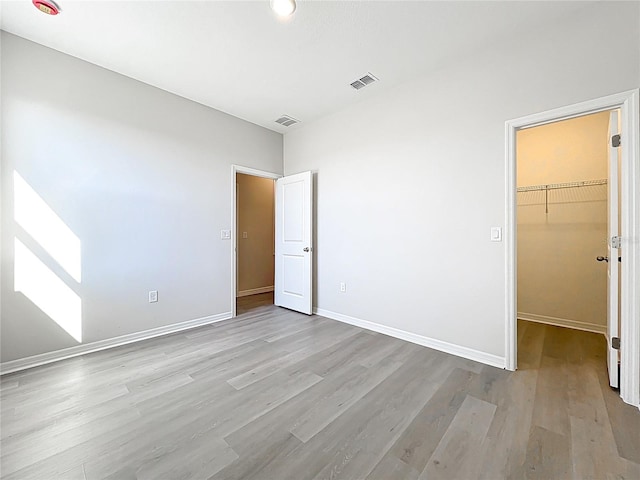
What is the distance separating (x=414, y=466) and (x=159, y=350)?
248 cm

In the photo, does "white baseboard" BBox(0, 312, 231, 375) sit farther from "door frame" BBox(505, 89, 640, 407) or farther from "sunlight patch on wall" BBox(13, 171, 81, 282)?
"door frame" BBox(505, 89, 640, 407)

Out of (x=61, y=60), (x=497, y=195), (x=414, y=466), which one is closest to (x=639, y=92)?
(x=497, y=195)

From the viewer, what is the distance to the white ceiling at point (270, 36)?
194 centimetres

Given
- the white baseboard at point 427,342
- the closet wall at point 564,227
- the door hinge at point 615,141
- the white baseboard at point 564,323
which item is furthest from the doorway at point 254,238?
the door hinge at point 615,141

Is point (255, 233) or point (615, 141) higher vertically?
point (615, 141)

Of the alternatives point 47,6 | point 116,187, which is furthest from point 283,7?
point 116,187

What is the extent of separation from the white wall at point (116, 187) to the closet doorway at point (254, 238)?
1.55 meters

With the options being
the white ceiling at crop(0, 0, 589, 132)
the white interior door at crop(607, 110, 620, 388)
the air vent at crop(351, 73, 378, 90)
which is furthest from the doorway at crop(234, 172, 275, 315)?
the white interior door at crop(607, 110, 620, 388)

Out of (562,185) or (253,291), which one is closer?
(562,185)

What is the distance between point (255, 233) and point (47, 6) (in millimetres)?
4003

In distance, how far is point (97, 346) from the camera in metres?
2.62

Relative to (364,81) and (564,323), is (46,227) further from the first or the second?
(564,323)

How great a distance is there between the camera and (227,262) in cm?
369

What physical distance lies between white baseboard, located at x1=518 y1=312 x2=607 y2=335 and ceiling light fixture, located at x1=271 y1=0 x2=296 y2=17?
4393 mm
